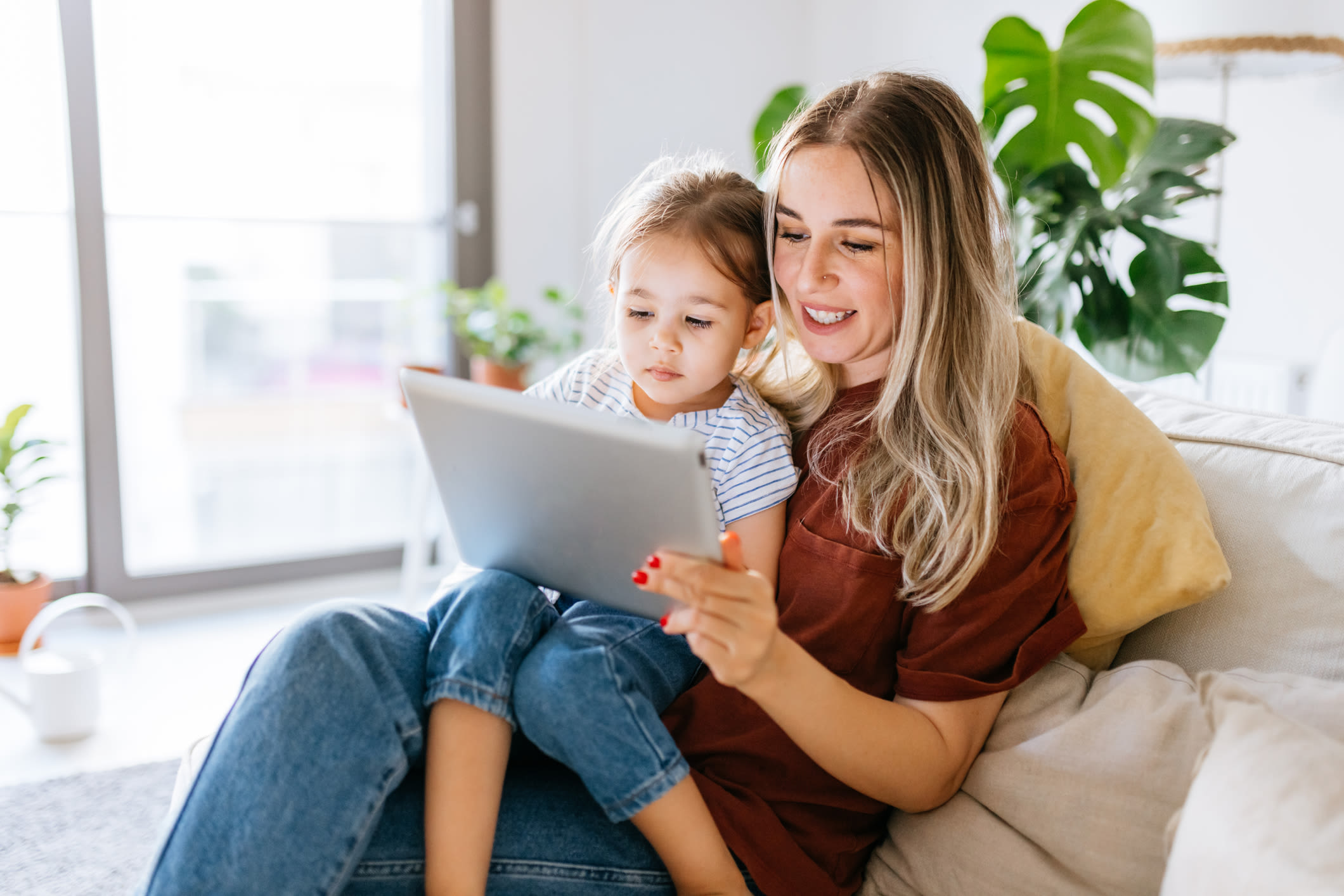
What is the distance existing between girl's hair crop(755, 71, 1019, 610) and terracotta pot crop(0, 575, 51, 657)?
6.41 ft

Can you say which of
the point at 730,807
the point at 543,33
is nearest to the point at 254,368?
the point at 543,33

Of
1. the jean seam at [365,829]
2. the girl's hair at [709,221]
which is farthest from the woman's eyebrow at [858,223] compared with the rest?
the jean seam at [365,829]

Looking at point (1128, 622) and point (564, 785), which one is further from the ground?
point (1128, 622)

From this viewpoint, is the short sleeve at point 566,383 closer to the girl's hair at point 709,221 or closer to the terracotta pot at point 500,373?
the girl's hair at point 709,221

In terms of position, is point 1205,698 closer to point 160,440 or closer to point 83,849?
point 83,849

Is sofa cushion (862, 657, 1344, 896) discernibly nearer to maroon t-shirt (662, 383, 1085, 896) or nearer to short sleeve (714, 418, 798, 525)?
maroon t-shirt (662, 383, 1085, 896)

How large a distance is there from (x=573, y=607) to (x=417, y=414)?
0.26 meters

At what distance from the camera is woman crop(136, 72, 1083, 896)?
0.82 metres

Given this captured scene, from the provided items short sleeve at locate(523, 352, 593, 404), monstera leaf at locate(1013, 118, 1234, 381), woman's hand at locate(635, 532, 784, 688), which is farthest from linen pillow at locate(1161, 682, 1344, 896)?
monstera leaf at locate(1013, 118, 1234, 381)

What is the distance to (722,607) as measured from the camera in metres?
0.77

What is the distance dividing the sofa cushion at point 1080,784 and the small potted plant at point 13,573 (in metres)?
2.02

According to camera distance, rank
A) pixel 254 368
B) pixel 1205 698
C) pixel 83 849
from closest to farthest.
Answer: pixel 1205 698
pixel 83 849
pixel 254 368

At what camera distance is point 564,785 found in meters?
1.00

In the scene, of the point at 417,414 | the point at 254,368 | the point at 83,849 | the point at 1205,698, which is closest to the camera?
the point at 1205,698
